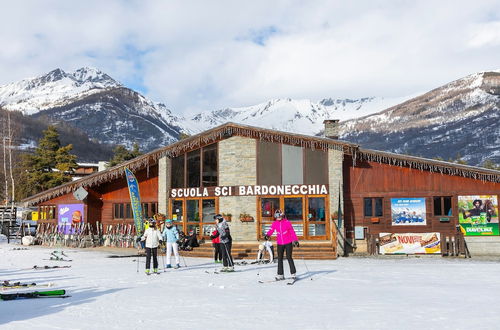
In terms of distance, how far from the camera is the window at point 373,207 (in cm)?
2136

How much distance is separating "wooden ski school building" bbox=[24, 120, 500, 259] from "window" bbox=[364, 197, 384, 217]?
4 centimetres

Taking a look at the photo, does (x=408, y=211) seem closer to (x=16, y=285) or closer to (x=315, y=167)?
(x=315, y=167)

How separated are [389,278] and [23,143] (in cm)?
19008

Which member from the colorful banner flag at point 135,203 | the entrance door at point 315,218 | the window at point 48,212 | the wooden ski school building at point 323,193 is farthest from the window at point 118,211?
the entrance door at point 315,218

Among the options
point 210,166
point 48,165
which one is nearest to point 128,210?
point 210,166

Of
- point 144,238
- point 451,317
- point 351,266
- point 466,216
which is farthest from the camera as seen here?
point 466,216

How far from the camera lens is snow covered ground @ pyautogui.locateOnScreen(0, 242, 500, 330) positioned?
305 inches

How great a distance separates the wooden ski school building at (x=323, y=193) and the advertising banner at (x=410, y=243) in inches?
1.6

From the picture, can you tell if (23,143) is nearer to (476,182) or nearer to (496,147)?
(496,147)

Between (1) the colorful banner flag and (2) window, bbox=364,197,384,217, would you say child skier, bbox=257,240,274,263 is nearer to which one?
(2) window, bbox=364,197,384,217

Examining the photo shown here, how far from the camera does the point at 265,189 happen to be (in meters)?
22.1

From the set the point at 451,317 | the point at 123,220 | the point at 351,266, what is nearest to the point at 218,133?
the point at 123,220

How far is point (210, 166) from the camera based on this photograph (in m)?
23.1

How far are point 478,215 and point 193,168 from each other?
12.7 m
